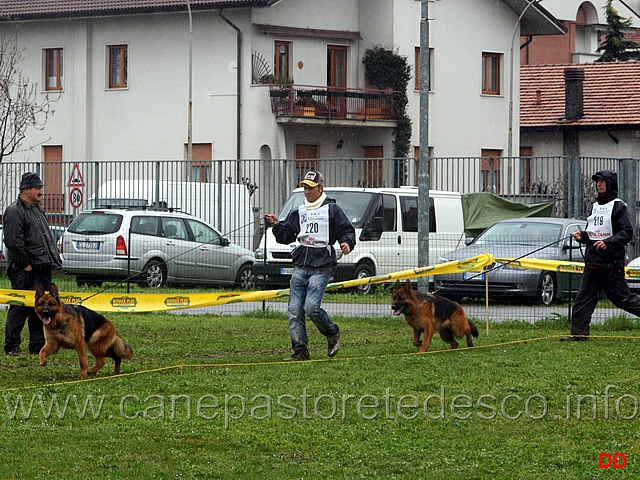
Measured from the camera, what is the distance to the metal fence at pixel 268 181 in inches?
1019

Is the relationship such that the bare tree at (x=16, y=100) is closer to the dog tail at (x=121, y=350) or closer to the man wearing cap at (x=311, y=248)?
the man wearing cap at (x=311, y=248)

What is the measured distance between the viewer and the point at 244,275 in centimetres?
2297

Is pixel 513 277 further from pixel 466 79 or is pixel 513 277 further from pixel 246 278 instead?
pixel 466 79

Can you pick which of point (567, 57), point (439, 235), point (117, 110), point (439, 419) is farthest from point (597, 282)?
point (567, 57)

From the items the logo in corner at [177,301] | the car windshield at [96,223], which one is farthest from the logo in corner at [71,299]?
the car windshield at [96,223]

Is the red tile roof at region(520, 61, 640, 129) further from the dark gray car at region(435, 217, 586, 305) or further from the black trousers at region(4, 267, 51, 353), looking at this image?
the black trousers at region(4, 267, 51, 353)

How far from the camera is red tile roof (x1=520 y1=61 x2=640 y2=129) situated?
45.7 m

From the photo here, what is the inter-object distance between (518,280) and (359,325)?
395 centimetres

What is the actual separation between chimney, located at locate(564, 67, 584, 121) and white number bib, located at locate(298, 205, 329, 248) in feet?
113

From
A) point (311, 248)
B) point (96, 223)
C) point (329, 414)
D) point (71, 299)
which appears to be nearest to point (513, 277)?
point (96, 223)

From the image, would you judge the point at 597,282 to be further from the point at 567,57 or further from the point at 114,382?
the point at 567,57

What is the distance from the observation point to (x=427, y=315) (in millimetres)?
13023

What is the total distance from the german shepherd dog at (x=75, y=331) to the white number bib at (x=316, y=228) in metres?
2.27

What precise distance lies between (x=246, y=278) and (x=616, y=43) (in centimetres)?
4042
